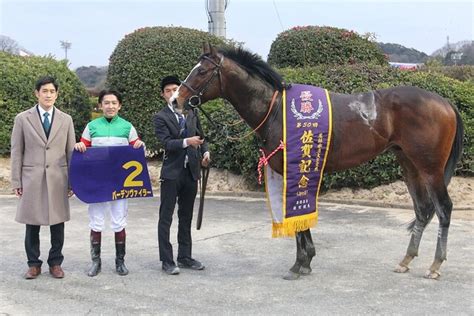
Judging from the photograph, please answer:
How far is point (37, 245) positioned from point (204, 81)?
6.89ft

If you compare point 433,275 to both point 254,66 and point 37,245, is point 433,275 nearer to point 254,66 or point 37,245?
point 254,66

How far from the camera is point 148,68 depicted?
9711 mm

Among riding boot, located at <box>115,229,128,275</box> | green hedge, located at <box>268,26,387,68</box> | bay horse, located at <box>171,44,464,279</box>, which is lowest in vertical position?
riding boot, located at <box>115,229,128,275</box>

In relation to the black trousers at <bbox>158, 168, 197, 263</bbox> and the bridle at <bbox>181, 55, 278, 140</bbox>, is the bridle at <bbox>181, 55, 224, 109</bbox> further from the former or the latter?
the black trousers at <bbox>158, 168, 197, 263</bbox>

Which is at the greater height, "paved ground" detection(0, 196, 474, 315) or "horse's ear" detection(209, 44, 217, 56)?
"horse's ear" detection(209, 44, 217, 56)

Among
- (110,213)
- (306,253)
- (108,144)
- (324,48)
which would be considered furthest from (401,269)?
(324,48)

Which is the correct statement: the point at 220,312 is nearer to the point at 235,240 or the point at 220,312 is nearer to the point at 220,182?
the point at 235,240

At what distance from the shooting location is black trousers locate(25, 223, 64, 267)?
4.70 metres

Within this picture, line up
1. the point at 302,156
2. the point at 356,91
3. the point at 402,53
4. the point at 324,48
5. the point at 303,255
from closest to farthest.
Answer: the point at 302,156, the point at 303,255, the point at 356,91, the point at 324,48, the point at 402,53

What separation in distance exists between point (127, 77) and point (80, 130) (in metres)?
1.76

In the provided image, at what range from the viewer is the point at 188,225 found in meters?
5.08

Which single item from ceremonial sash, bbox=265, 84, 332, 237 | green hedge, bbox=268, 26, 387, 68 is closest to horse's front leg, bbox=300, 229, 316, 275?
ceremonial sash, bbox=265, 84, 332, 237

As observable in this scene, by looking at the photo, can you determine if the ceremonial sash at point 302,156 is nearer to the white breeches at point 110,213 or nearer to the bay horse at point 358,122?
the bay horse at point 358,122

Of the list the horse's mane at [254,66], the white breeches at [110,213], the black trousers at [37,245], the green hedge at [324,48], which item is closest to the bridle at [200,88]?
the horse's mane at [254,66]
